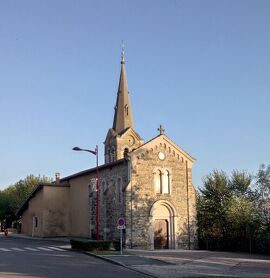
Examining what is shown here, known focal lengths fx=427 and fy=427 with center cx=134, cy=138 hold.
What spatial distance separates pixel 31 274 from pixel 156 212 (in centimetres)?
2150

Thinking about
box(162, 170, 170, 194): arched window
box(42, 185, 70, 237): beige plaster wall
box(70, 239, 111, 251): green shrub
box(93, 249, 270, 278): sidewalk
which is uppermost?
box(162, 170, 170, 194): arched window

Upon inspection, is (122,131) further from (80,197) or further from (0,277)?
(0,277)

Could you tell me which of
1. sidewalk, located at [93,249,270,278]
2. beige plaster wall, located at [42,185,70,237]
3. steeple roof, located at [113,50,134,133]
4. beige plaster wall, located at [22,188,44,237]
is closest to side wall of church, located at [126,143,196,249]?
sidewalk, located at [93,249,270,278]

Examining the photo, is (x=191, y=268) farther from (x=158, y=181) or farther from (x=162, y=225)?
(x=158, y=181)

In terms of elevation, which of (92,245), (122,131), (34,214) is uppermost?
(122,131)

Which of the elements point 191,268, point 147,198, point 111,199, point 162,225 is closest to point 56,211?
point 111,199

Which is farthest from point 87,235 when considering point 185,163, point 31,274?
point 31,274

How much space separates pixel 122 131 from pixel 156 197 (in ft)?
72.4

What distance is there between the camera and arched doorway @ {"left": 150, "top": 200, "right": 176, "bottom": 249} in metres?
37.5

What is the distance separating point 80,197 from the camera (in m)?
48.8

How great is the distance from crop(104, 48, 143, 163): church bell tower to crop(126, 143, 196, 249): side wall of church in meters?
17.7

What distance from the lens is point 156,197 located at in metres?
37.9

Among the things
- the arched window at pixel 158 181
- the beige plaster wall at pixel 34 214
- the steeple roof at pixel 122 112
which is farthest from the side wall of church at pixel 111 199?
the steeple roof at pixel 122 112

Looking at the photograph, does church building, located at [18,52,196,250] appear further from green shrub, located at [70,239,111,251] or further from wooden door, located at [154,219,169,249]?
green shrub, located at [70,239,111,251]
